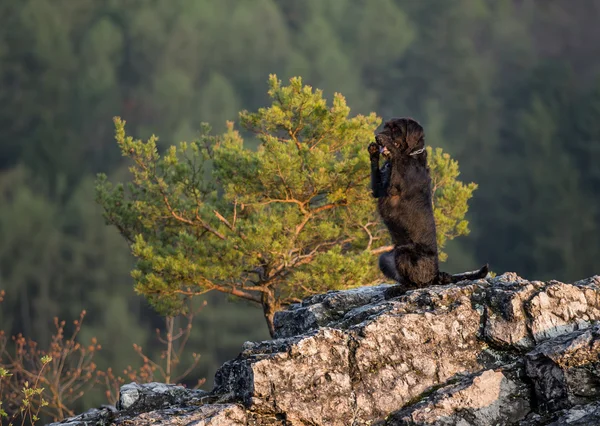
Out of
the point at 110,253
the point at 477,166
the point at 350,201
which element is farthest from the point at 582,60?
the point at 350,201

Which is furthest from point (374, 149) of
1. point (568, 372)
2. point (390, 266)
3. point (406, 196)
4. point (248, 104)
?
point (248, 104)

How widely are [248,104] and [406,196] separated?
53.9 meters

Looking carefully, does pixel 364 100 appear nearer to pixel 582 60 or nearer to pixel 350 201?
pixel 582 60

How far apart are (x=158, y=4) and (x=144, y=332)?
28.2 meters

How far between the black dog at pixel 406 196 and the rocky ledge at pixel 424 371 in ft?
3.54

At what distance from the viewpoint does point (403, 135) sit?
27.1 ft

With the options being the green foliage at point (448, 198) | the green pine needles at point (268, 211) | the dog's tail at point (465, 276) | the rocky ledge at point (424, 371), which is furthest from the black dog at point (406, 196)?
the green foliage at point (448, 198)

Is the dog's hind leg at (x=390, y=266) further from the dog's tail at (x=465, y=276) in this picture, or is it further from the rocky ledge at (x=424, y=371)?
the rocky ledge at (x=424, y=371)

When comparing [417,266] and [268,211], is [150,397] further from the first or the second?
[268,211]

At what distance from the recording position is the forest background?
4750cm

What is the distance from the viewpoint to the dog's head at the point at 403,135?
8250 mm

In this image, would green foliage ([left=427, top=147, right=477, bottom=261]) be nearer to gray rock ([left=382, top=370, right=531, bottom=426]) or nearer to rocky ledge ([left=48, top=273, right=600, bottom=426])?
rocky ledge ([left=48, top=273, right=600, bottom=426])

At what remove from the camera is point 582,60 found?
6134cm

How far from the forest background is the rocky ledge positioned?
34.7 metres
